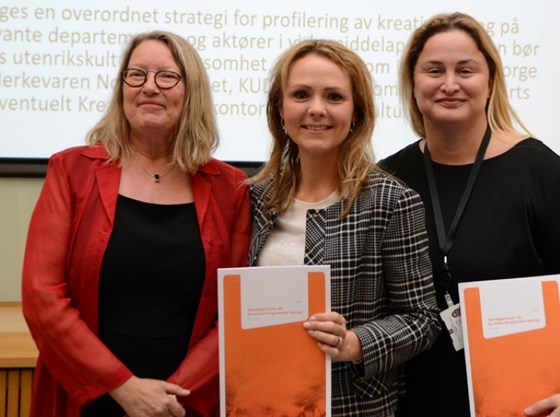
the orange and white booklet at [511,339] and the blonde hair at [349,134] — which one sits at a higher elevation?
the blonde hair at [349,134]

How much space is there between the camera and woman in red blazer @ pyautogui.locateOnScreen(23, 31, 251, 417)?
1679 mm

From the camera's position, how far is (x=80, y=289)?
172 cm

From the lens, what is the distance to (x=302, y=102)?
5.77 ft

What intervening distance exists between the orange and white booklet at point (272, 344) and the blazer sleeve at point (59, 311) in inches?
11.8

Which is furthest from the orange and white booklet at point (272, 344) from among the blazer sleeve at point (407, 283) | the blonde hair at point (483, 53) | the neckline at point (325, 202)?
the blonde hair at point (483, 53)

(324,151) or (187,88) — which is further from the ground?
(187,88)

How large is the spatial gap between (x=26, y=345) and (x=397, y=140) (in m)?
1.91

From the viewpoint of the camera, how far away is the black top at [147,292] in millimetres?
1725

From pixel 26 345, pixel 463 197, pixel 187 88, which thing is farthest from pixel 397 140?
pixel 26 345

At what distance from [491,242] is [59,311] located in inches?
45.7

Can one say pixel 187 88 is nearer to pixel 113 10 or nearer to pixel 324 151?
pixel 324 151

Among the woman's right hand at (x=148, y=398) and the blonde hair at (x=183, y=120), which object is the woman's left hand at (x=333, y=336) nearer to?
the woman's right hand at (x=148, y=398)

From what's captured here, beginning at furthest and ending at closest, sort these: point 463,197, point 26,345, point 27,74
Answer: point 27,74
point 26,345
point 463,197

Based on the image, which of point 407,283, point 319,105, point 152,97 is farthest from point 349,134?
point 152,97
